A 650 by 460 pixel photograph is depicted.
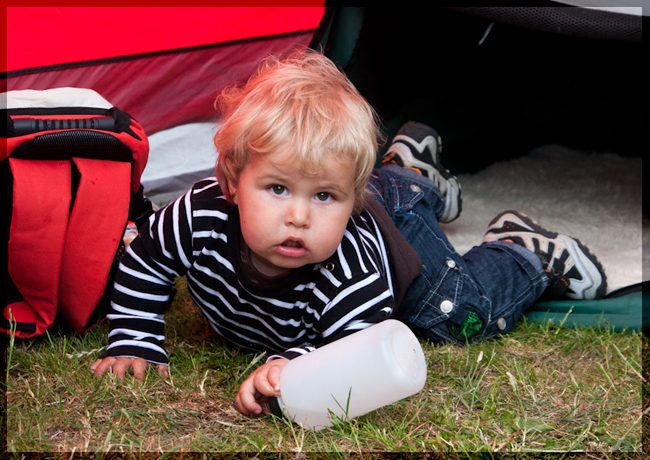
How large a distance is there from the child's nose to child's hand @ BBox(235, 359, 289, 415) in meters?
0.24

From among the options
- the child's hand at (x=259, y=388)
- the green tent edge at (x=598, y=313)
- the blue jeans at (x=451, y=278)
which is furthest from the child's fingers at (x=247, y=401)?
the green tent edge at (x=598, y=313)

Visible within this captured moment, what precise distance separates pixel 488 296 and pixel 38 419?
96 cm

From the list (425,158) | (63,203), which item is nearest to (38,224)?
(63,203)

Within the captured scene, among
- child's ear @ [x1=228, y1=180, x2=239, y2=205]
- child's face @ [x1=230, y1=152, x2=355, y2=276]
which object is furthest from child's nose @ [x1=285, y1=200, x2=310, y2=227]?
child's ear @ [x1=228, y1=180, x2=239, y2=205]

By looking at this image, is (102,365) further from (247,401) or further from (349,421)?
(349,421)

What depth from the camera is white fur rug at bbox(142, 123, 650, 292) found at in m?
1.95

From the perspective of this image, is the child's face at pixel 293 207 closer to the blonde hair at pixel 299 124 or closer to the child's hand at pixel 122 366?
the blonde hair at pixel 299 124

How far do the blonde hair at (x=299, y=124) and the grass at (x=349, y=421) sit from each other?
39cm

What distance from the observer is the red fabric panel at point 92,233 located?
4.11ft

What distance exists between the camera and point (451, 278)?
4.83 ft

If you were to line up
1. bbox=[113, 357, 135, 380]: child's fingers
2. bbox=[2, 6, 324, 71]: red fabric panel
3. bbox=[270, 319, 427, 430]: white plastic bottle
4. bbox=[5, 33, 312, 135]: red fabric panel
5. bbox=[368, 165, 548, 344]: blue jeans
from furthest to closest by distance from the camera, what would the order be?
bbox=[5, 33, 312, 135]: red fabric panel → bbox=[2, 6, 324, 71]: red fabric panel → bbox=[368, 165, 548, 344]: blue jeans → bbox=[113, 357, 135, 380]: child's fingers → bbox=[270, 319, 427, 430]: white plastic bottle

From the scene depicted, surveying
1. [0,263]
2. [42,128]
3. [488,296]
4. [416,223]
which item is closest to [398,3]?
[416,223]

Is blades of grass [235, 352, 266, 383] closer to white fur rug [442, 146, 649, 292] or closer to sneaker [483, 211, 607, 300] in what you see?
sneaker [483, 211, 607, 300]

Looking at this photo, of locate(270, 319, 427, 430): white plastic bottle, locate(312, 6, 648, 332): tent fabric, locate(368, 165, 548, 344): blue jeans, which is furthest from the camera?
locate(312, 6, 648, 332): tent fabric
